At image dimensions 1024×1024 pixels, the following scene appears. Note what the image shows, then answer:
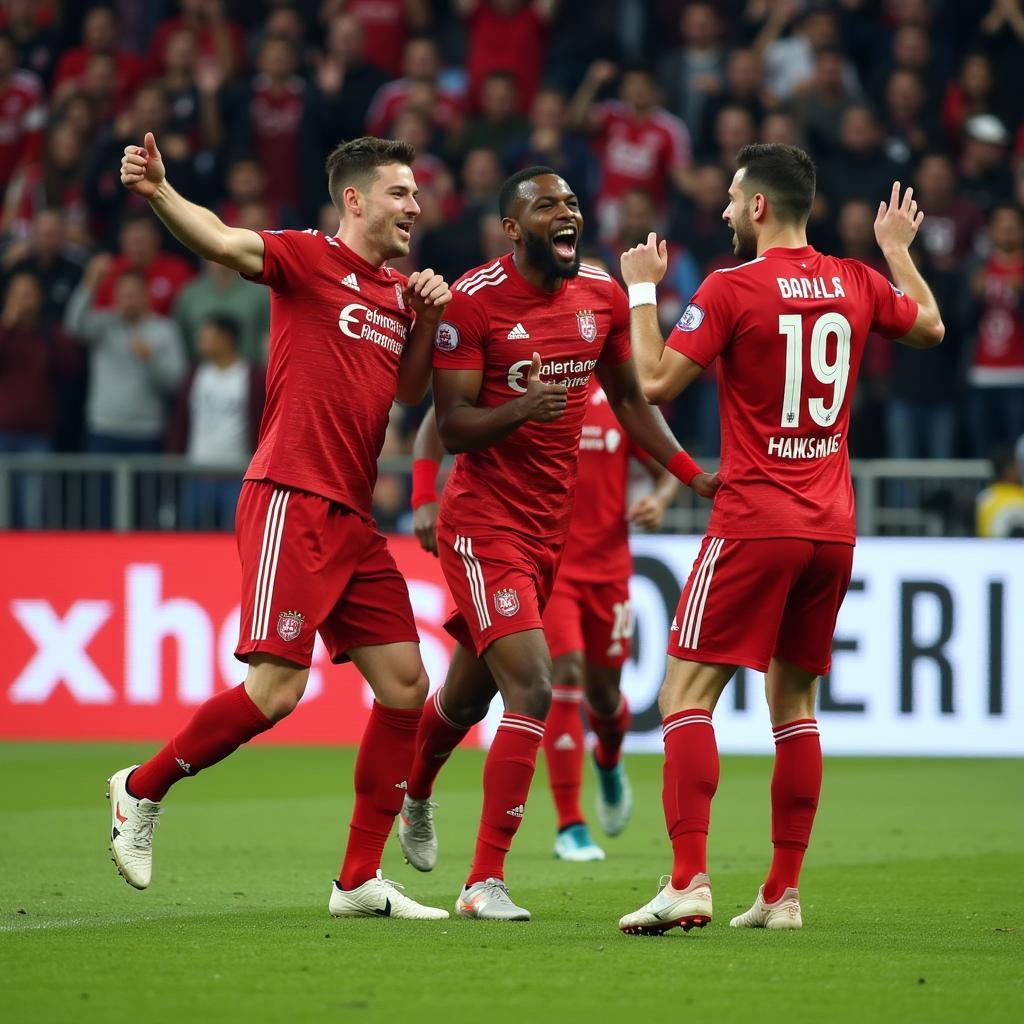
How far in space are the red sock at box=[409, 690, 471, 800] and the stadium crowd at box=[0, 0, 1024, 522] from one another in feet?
23.1

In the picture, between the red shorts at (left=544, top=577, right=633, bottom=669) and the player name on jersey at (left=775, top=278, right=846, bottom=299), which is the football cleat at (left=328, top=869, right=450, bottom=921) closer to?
the player name on jersey at (left=775, top=278, right=846, bottom=299)

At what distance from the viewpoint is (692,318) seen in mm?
6574

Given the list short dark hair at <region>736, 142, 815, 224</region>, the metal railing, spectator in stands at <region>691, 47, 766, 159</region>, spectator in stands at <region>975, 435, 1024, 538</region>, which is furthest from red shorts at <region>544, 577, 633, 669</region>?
spectator in stands at <region>691, 47, 766, 159</region>

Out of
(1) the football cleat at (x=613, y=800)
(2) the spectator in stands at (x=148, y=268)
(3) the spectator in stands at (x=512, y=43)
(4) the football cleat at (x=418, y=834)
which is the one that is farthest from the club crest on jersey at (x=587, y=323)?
(3) the spectator in stands at (x=512, y=43)

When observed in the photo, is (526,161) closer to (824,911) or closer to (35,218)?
(35,218)

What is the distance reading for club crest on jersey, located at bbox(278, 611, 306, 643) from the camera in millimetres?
6785

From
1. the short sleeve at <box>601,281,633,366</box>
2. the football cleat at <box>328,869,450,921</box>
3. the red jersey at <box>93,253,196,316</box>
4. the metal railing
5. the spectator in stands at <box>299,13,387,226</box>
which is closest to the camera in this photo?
the football cleat at <box>328,869,450,921</box>

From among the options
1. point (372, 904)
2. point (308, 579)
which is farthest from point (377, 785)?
point (308, 579)

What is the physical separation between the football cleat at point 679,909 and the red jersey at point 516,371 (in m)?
1.52

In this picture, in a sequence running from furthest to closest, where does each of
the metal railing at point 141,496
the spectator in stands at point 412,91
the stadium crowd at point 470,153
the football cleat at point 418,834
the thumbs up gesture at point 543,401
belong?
the spectator in stands at point 412,91 → the stadium crowd at point 470,153 → the metal railing at point 141,496 → the football cleat at point 418,834 → the thumbs up gesture at point 543,401

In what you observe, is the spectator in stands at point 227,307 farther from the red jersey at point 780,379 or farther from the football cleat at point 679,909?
the football cleat at point 679,909

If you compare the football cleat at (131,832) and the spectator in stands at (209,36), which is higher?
the spectator in stands at (209,36)

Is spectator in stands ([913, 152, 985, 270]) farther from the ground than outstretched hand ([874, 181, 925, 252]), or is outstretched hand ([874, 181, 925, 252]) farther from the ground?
spectator in stands ([913, 152, 985, 270])

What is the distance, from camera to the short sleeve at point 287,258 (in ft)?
22.4
